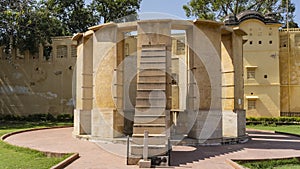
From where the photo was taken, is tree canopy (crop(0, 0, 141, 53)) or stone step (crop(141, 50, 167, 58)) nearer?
stone step (crop(141, 50, 167, 58))

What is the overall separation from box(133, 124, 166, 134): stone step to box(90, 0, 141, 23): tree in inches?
725

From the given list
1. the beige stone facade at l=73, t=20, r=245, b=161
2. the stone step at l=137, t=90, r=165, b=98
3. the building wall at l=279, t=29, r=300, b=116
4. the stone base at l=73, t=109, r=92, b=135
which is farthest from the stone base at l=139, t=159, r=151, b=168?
the building wall at l=279, t=29, r=300, b=116

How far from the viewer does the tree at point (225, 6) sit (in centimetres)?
2491

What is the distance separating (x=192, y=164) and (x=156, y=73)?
2.74 meters

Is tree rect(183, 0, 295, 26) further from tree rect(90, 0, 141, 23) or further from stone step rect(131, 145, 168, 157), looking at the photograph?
stone step rect(131, 145, 168, 157)

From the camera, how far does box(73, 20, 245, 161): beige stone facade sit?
8.74 m

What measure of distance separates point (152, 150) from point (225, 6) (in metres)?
20.5

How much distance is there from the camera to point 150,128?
299 inches

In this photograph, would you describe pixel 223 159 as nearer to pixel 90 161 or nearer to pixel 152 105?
pixel 152 105

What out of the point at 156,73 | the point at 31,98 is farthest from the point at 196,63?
the point at 31,98

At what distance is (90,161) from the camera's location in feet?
23.2

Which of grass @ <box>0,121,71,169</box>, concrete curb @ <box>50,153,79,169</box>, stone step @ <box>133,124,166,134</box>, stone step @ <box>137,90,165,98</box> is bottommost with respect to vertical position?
grass @ <box>0,121,71,169</box>

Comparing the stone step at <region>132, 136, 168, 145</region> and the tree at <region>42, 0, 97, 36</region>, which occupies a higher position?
the tree at <region>42, 0, 97, 36</region>

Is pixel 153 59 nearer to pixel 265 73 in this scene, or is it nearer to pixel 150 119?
pixel 150 119
